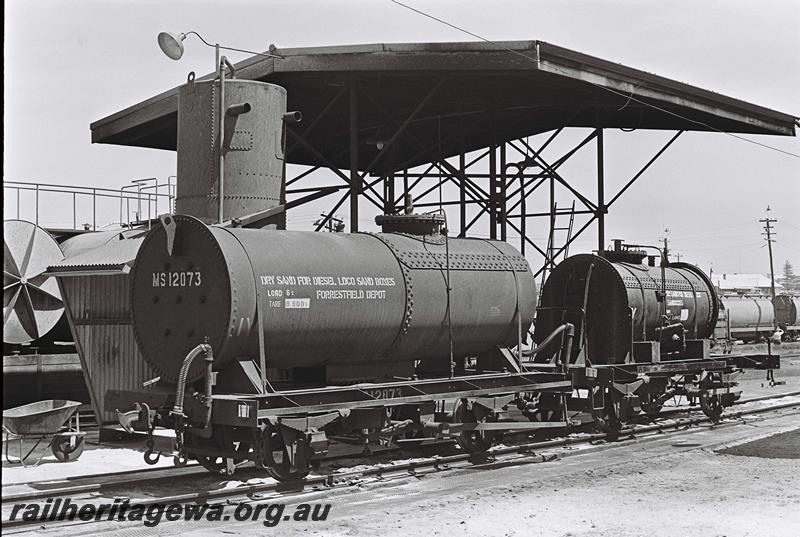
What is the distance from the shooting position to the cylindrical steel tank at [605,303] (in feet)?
58.4

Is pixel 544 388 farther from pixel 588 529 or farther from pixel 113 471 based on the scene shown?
pixel 113 471

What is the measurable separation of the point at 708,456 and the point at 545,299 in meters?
4.95

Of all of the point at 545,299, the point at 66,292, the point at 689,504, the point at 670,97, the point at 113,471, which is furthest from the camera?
the point at 670,97

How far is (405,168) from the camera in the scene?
26.4 meters

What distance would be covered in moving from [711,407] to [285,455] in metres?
12.2

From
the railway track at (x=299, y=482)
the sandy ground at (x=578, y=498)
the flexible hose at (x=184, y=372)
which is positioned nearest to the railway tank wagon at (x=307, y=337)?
the flexible hose at (x=184, y=372)

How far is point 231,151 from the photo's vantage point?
1449 cm

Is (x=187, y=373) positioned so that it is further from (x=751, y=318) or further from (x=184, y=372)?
(x=751, y=318)

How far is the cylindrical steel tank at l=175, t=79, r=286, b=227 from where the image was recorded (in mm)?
14539

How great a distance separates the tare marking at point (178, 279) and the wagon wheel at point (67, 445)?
3.44 m

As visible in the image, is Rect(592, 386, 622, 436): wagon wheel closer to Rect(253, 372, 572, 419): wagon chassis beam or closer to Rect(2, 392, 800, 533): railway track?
Rect(2, 392, 800, 533): railway track

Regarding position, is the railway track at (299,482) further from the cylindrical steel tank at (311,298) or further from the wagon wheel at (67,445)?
the cylindrical steel tank at (311,298)

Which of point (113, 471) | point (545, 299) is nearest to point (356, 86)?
point (545, 299)

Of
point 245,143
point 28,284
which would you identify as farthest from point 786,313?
point 245,143
